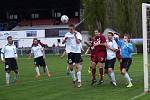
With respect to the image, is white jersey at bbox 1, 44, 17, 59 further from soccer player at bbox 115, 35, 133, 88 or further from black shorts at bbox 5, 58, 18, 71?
soccer player at bbox 115, 35, 133, 88

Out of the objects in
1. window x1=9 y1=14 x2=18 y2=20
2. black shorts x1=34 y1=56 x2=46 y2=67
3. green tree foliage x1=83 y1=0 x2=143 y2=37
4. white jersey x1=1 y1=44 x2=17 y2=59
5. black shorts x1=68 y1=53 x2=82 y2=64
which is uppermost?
window x1=9 y1=14 x2=18 y2=20

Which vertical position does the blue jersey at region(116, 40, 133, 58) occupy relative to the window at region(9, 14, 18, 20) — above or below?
below

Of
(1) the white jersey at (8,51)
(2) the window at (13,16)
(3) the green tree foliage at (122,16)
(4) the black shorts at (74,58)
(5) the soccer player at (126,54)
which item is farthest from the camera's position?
(2) the window at (13,16)

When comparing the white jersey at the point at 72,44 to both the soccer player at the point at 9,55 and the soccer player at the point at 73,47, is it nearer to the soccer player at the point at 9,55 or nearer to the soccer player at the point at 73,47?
the soccer player at the point at 73,47

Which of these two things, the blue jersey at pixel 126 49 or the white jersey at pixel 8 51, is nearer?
the blue jersey at pixel 126 49

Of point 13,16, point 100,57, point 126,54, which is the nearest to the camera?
point 126,54

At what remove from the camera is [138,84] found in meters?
17.0

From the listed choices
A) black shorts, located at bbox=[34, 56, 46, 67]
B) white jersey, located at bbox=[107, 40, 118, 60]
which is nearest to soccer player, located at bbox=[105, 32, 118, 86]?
white jersey, located at bbox=[107, 40, 118, 60]


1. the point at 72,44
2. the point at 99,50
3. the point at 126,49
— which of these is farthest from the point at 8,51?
the point at 126,49

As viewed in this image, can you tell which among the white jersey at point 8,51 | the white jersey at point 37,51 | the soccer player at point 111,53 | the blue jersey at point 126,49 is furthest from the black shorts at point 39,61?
the blue jersey at point 126,49

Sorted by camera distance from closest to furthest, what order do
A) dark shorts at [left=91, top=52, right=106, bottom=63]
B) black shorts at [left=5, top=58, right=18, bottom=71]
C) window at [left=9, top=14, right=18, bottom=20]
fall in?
dark shorts at [left=91, top=52, right=106, bottom=63] < black shorts at [left=5, top=58, right=18, bottom=71] < window at [left=9, top=14, right=18, bottom=20]

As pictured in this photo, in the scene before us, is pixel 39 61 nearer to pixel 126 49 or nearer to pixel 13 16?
pixel 126 49

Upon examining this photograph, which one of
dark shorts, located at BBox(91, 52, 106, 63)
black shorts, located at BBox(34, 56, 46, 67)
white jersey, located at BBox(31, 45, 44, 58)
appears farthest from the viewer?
black shorts, located at BBox(34, 56, 46, 67)

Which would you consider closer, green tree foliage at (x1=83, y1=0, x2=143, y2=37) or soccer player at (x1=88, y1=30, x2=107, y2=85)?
soccer player at (x1=88, y1=30, x2=107, y2=85)
